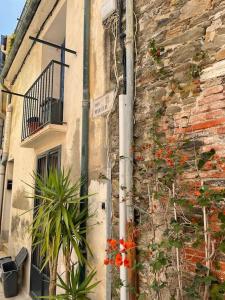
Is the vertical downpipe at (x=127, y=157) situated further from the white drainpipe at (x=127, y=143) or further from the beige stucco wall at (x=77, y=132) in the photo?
the beige stucco wall at (x=77, y=132)

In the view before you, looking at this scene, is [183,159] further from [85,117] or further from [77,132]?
[77,132]

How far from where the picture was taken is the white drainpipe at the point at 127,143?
3.16 meters

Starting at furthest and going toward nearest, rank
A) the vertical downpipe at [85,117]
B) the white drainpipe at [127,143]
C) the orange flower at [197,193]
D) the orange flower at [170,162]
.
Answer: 1. the vertical downpipe at [85,117]
2. the white drainpipe at [127,143]
3. the orange flower at [170,162]
4. the orange flower at [197,193]

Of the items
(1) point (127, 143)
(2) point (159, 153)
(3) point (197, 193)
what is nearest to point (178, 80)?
(2) point (159, 153)

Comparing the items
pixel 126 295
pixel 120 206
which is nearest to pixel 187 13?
pixel 120 206

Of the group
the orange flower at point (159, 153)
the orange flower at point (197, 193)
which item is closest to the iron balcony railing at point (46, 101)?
the orange flower at point (159, 153)

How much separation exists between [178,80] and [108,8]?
186 centimetres

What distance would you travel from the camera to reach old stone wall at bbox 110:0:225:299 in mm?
2562

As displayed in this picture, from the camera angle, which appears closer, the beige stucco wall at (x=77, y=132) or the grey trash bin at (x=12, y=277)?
the beige stucco wall at (x=77, y=132)

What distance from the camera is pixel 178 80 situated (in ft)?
9.53

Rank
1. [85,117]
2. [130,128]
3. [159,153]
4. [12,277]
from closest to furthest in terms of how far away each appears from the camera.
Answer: [159,153] → [130,128] → [85,117] → [12,277]

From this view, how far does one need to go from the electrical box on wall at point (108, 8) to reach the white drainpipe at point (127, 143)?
0.35 m

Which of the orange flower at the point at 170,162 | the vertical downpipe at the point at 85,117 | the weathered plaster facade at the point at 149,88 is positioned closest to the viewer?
the weathered plaster facade at the point at 149,88

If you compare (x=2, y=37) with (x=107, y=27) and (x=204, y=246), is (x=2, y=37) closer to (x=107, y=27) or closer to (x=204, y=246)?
(x=107, y=27)
